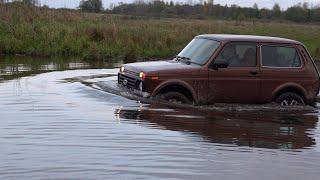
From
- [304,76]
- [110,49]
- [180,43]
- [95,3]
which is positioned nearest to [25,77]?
[304,76]

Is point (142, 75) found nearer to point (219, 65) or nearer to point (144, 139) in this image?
point (219, 65)

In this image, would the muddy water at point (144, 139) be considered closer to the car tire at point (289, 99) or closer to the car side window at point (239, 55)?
the car tire at point (289, 99)

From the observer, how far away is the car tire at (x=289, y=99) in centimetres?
1280

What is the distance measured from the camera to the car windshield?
12.5 metres

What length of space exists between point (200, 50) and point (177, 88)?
44.4 inches

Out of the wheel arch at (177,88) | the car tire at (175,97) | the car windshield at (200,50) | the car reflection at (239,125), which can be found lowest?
the car reflection at (239,125)

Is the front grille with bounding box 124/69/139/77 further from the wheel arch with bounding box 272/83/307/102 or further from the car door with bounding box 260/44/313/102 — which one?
the wheel arch with bounding box 272/83/307/102

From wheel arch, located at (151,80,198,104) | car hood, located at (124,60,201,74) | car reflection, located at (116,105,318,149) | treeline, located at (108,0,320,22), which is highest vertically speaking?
treeline, located at (108,0,320,22)

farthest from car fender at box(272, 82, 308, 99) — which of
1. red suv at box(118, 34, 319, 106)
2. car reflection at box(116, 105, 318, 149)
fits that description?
car reflection at box(116, 105, 318, 149)

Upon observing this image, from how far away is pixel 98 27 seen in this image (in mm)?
31938

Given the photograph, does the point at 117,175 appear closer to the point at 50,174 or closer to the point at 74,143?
the point at 50,174

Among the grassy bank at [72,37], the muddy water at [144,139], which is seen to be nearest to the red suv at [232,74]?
the muddy water at [144,139]

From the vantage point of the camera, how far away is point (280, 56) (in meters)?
13.0

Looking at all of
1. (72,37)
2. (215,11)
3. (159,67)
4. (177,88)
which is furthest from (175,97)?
(215,11)
